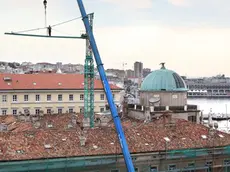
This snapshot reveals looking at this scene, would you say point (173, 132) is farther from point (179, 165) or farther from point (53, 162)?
point (53, 162)

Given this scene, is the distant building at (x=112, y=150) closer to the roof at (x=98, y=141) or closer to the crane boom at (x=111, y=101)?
the roof at (x=98, y=141)

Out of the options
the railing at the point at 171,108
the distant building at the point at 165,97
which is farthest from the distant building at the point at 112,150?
the distant building at the point at 165,97

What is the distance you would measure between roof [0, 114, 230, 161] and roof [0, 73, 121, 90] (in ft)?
127

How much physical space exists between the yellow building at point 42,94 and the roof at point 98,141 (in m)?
37.8

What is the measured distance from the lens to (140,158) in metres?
26.6

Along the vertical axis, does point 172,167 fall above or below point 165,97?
below

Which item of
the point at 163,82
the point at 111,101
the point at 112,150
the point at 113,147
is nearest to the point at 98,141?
the point at 113,147

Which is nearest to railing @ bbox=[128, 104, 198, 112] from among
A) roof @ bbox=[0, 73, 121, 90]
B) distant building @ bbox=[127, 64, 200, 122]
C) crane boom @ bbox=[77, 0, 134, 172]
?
distant building @ bbox=[127, 64, 200, 122]

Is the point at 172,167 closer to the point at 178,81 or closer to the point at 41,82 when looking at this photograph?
the point at 178,81

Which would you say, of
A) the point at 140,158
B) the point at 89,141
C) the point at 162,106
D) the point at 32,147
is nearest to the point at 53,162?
the point at 32,147

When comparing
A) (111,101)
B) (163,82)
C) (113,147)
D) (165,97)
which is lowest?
(113,147)

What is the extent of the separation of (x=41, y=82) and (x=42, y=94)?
2.62 m

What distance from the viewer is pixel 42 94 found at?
6800cm

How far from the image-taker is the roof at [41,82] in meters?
66.4
